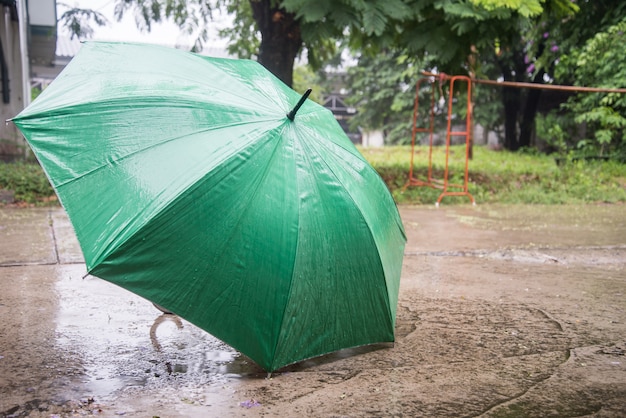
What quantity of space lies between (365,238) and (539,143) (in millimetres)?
18451

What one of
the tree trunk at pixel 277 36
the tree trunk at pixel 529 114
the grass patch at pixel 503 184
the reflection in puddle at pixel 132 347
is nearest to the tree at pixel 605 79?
the grass patch at pixel 503 184

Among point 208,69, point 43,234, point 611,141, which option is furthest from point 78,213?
point 611,141

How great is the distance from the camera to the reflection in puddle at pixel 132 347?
10.0 ft

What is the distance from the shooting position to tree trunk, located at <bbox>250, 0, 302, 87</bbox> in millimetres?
9930

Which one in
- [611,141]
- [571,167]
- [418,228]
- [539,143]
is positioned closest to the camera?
[418,228]

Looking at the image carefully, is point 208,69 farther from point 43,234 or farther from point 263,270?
point 43,234

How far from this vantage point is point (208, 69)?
3.22m

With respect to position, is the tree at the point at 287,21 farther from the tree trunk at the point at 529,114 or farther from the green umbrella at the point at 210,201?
the tree trunk at the point at 529,114

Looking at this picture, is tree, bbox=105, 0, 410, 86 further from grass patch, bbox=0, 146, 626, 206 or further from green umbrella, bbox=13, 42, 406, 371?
green umbrella, bbox=13, 42, 406, 371

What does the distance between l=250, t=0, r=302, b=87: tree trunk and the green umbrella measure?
702cm

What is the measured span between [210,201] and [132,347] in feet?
3.74

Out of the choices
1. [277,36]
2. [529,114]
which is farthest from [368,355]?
[529,114]

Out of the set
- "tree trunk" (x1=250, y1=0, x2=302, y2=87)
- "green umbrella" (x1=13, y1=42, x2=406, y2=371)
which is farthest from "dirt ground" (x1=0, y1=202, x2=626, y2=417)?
"tree trunk" (x1=250, y1=0, x2=302, y2=87)

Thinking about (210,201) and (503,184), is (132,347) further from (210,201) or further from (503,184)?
(503,184)
